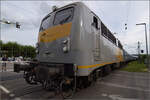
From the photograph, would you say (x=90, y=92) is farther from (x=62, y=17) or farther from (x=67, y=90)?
(x=62, y=17)

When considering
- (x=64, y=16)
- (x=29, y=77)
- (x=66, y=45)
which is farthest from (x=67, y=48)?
(x=29, y=77)

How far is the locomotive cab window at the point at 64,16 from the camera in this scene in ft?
11.9

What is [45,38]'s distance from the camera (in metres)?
4.02

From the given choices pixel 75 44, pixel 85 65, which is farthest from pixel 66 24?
pixel 85 65

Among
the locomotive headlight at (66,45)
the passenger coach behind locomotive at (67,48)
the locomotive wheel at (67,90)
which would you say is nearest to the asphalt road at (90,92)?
the locomotive wheel at (67,90)

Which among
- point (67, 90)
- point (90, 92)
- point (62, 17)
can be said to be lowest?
point (90, 92)

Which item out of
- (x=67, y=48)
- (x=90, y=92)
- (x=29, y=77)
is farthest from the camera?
(x=90, y=92)

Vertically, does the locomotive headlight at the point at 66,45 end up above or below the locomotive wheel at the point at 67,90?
above

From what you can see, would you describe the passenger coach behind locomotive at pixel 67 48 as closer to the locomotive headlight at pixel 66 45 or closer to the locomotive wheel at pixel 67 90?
the locomotive headlight at pixel 66 45

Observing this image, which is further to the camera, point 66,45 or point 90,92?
point 90,92

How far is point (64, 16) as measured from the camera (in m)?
3.78

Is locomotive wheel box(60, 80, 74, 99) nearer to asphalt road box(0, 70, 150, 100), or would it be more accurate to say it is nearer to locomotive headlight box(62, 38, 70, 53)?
asphalt road box(0, 70, 150, 100)

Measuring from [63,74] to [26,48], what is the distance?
5434 cm

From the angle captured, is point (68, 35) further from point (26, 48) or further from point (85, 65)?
point (26, 48)
